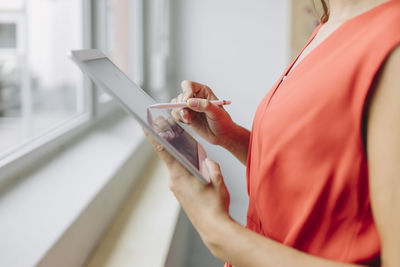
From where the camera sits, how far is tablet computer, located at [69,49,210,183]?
1.61 feet

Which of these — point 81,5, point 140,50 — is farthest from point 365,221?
point 140,50

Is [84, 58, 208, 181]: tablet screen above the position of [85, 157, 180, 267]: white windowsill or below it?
above

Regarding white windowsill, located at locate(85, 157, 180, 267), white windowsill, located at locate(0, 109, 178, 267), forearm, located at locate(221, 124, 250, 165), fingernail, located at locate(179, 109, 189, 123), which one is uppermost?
fingernail, located at locate(179, 109, 189, 123)

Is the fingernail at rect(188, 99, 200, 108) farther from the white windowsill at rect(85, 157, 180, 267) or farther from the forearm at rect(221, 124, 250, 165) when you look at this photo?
the white windowsill at rect(85, 157, 180, 267)

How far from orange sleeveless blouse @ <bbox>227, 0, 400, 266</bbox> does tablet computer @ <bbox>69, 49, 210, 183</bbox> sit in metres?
0.10

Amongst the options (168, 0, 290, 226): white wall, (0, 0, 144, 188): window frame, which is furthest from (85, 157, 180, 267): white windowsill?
(168, 0, 290, 226): white wall

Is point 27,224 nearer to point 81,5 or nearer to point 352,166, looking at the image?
point 352,166

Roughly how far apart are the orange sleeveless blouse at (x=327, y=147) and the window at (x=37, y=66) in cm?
77

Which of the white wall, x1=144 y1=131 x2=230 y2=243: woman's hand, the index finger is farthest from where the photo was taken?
the white wall

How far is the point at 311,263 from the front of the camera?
Result: 50 centimetres

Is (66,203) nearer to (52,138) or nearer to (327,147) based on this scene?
(52,138)

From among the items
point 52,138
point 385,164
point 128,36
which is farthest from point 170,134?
point 128,36

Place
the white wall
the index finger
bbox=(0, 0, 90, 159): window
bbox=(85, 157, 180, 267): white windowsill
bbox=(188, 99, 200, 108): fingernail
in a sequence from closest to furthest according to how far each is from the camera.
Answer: bbox=(188, 99, 200, 108): fingernail → the index finger → bbox=(85, 157, 180, 267): white windowsill → bbox=(0, 0, 90, 159): window → the white wall

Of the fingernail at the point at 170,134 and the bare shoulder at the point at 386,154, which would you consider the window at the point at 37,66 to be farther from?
the bare shoulder at the point at 386,154
